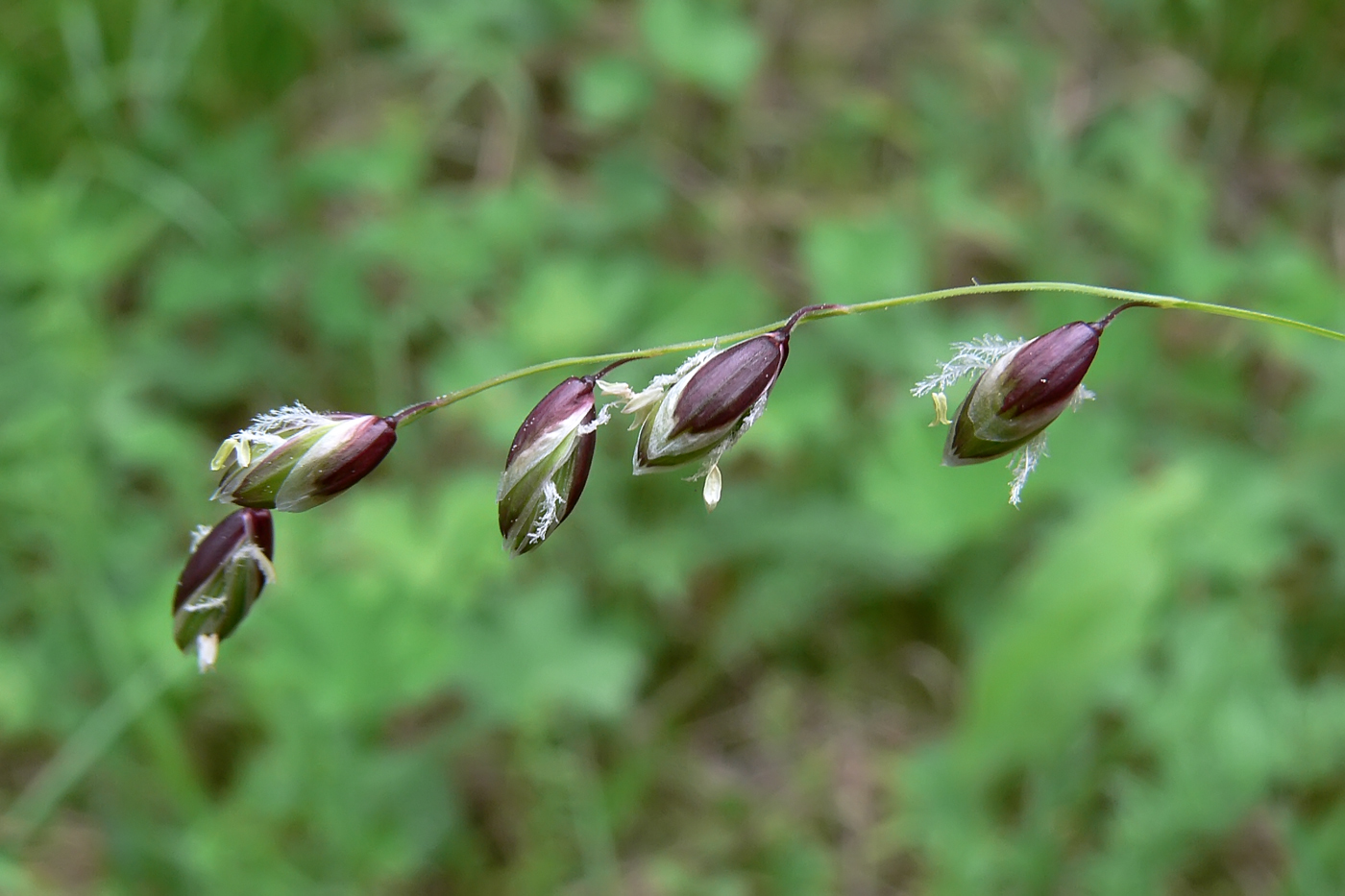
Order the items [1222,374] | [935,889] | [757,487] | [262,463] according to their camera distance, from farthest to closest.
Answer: [1222,374]
[757,487]
[935,889]
[262,463]

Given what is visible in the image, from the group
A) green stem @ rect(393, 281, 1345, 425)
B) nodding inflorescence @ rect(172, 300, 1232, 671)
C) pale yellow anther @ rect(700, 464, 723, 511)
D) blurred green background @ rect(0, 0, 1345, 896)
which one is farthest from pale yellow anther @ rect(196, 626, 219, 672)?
blurred green background @ rect(0, 0, 1345, 896)

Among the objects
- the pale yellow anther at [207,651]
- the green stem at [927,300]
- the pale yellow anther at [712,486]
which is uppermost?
the green stem at [927,300]

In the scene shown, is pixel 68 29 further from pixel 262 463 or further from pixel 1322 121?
pixel 1322 121

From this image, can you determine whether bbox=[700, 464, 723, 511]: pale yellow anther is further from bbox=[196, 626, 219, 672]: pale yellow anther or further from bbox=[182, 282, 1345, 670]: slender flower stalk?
bbox=[196, 626, 219, 672]: pale yellow anther

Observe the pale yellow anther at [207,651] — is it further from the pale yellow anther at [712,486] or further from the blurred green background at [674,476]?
the blurred green background at [674,476]

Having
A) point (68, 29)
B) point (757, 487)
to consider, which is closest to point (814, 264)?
point (757, 487)

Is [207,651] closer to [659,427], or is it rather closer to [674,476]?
[659,427]

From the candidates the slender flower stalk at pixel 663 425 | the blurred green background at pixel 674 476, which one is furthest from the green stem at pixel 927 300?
the blurred green background at pixel 674 476

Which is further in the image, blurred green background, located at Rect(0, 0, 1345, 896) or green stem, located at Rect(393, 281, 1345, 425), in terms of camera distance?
blurred green background, located at Rect(0, 0, 1345, 896)
